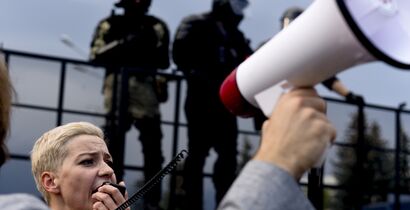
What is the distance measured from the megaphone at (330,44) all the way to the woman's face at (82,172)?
140 cm

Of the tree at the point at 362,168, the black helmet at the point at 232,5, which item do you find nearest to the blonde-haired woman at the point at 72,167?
the black helmet at the point at 232,5

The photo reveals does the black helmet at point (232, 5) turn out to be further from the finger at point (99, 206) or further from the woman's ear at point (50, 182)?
the finger at point (99, 206)

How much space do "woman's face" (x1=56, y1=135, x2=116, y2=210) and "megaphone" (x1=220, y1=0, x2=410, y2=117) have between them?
4.59 ft

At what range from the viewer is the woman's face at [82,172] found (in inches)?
108

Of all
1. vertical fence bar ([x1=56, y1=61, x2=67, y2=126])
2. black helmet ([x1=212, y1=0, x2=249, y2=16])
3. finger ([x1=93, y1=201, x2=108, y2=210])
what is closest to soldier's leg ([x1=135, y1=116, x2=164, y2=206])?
vertical fence bar ([x1=56, y1=61, x2=67, y2=126])

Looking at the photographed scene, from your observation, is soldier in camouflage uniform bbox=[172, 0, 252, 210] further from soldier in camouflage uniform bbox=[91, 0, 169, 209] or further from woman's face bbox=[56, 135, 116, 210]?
woman's face bbox=[56, 135, 116, 210]

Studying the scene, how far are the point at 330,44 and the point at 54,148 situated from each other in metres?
1.65

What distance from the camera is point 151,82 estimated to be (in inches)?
227

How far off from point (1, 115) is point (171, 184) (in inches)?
180

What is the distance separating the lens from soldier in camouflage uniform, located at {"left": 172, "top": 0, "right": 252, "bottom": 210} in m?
5.79

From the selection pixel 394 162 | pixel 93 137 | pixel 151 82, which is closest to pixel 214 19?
pixel 151 82

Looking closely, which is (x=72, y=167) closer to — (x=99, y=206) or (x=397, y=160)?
(x=99, y=206)

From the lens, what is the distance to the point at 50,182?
2809mm

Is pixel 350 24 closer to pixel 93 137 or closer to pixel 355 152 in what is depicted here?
pixel 93 137
